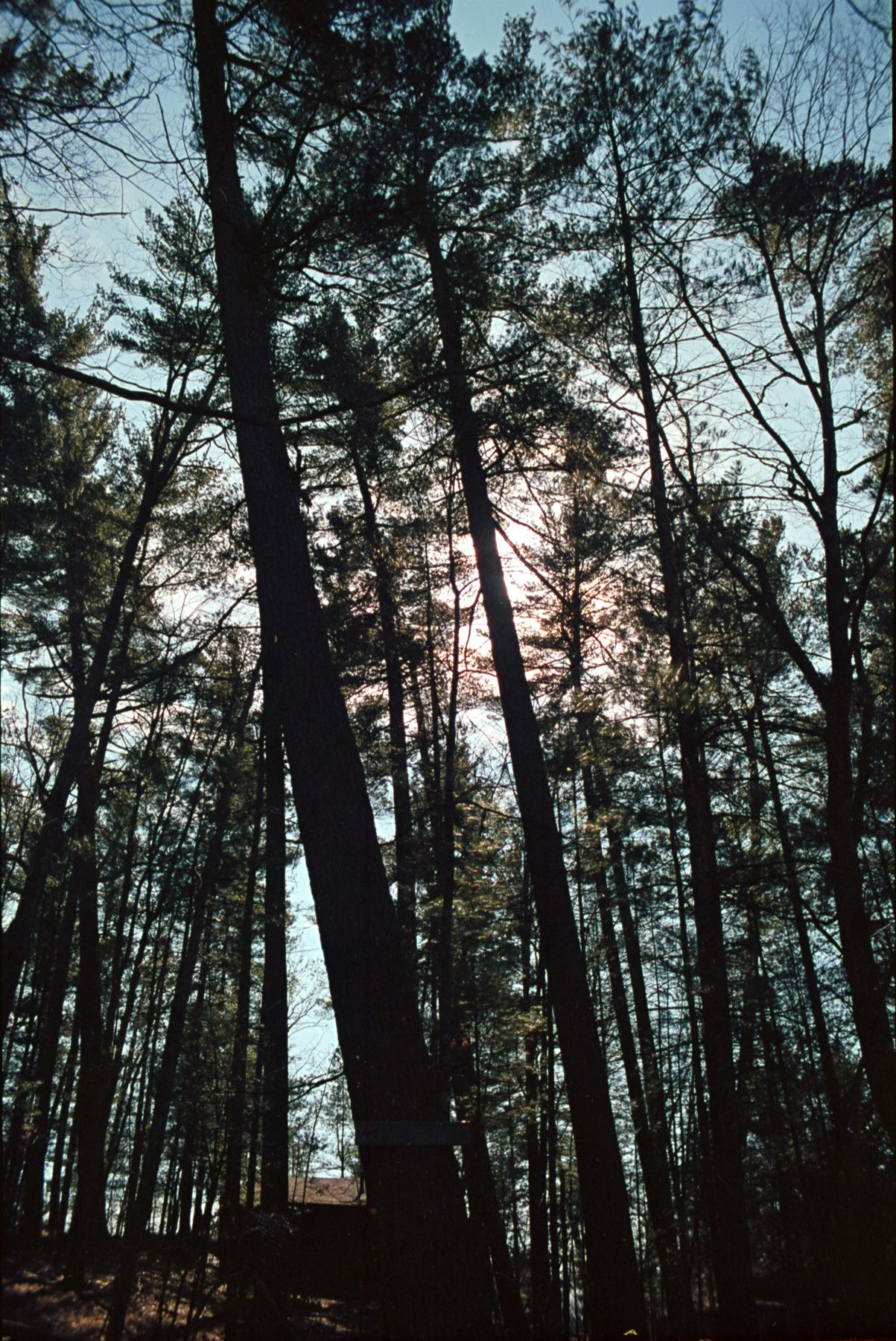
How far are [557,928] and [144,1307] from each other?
7.62 metres

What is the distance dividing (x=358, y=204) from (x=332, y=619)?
5047mm

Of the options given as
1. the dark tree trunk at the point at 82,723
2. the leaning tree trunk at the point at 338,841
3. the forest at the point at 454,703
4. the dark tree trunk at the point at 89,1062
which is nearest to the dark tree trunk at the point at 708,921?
the forest at the point at 454,703

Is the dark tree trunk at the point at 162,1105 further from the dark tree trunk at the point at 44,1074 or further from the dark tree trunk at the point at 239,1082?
the dark tree trunk at the point at 44,1074

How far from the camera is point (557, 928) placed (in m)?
7.06

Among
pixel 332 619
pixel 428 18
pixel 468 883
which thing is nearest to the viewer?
pixel 428 18

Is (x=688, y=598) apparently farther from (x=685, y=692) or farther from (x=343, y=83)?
(x=343, y=83)

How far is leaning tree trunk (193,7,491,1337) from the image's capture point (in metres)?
3.50

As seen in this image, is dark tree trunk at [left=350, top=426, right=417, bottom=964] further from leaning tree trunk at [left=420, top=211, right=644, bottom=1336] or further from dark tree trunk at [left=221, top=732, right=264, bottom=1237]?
dark tree trunk at [left=221, top=732, right=264, bottom=1237]

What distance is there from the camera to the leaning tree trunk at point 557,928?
5871 mm

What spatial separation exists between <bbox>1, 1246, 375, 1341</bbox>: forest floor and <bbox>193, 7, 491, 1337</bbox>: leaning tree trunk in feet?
12.2

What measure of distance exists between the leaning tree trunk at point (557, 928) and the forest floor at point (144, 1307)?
1.94 m

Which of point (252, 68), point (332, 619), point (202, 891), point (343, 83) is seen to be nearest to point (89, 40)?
point (252, 68)

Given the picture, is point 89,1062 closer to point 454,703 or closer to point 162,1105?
point 162,1105

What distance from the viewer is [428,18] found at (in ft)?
19.8
